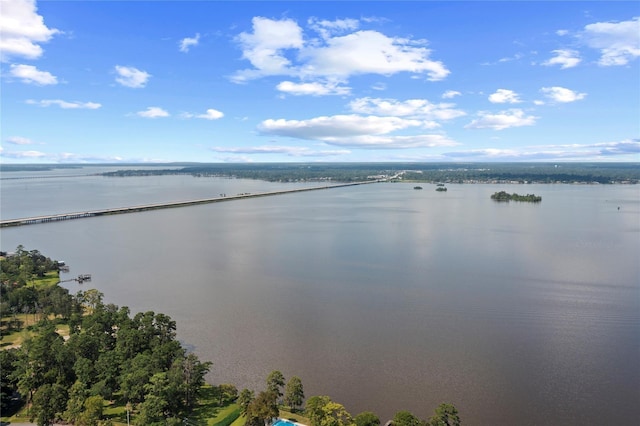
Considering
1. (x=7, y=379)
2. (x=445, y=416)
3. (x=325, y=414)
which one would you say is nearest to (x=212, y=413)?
(x=325, y=414)

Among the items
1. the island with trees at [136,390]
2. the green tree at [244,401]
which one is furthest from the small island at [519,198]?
the green tree at [244,401]

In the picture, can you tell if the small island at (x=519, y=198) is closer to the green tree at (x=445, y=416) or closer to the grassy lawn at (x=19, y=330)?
the green tree at (x=445, y=416)

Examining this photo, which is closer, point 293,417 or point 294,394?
point 293,417

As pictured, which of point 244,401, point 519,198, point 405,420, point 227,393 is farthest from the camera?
point 519,198

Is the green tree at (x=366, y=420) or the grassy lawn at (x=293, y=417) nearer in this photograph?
the green tree at (x=366, y=420)

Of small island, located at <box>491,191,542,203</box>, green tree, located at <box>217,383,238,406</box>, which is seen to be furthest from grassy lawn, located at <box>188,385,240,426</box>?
small island, located at <box>491,191,542,203</box>

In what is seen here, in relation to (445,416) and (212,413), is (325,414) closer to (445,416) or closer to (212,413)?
(445,416)

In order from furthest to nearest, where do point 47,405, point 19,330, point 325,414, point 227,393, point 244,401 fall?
point 19,330 < point 227,393 < point 244,401 < point 47,405 < point 325,414

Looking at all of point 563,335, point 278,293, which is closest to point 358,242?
point 278,293
